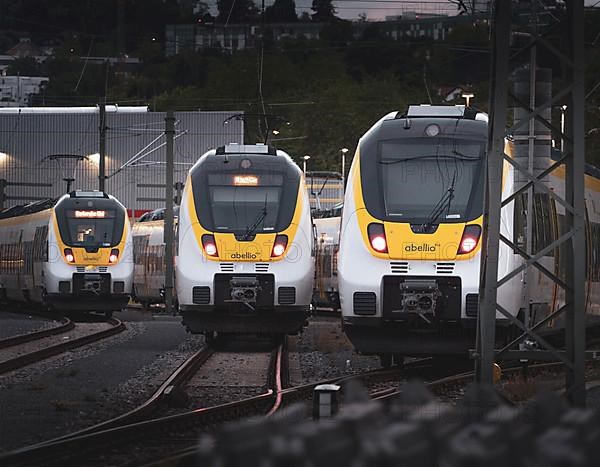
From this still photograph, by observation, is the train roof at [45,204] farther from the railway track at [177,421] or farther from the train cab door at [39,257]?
the railway track at [177,421]

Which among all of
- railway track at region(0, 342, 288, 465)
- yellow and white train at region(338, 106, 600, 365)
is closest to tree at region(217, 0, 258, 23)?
yellow and white train at region(338, 106, 600, 365)

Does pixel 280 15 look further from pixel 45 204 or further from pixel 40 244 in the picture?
pixel 40 244

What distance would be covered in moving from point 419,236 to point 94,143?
1993 inches

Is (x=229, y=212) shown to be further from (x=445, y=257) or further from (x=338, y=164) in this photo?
(x=338, y=164)

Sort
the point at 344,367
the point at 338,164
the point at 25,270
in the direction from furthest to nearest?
the point at 338,164 → the point at 25,270 → the point at 344,367

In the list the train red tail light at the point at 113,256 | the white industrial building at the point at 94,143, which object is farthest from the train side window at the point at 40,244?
the white industrial building at the point at 94,143

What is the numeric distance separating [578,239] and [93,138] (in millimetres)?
54504

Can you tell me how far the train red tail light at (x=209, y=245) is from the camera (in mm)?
19922

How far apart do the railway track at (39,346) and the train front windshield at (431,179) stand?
6.11 meters

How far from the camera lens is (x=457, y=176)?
15.9 meters

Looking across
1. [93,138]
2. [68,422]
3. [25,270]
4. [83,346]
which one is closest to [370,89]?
[93,138]

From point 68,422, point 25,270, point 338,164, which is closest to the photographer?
point 68,422

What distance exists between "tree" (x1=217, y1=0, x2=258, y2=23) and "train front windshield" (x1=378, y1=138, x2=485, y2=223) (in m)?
17.8

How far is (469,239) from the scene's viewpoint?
1549 cm
